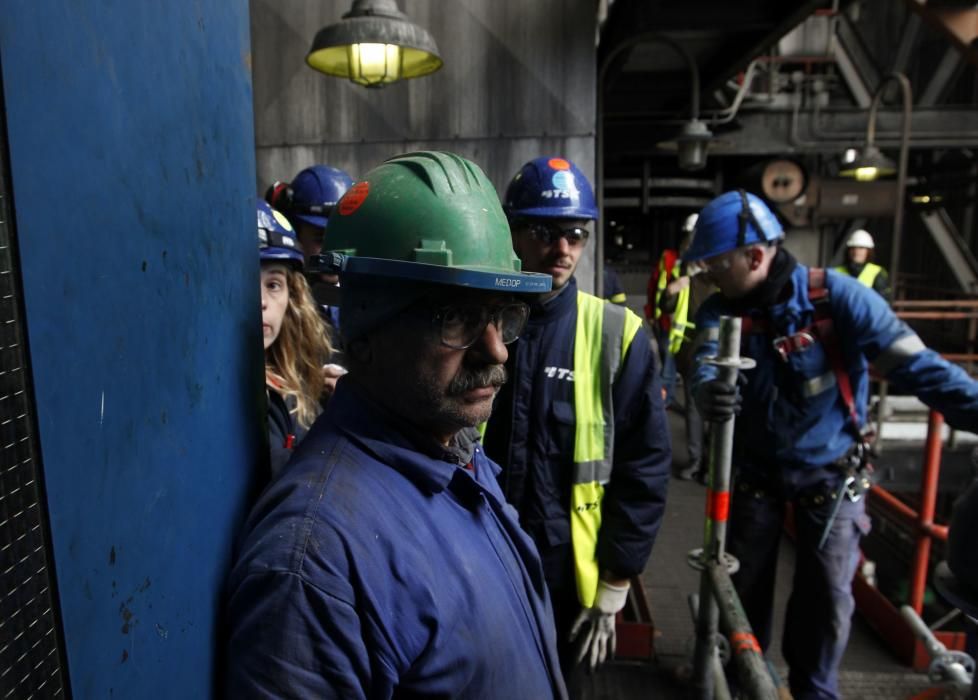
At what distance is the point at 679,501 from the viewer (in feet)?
19.1

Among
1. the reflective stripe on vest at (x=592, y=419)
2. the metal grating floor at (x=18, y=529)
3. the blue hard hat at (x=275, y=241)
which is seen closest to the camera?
the metal grating floor at (x=18, y=529)

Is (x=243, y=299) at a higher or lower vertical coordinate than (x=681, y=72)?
lower

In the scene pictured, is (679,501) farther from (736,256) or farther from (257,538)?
(257,538)

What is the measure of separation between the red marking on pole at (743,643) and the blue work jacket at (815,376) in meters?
1.03

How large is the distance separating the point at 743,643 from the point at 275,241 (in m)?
2.03

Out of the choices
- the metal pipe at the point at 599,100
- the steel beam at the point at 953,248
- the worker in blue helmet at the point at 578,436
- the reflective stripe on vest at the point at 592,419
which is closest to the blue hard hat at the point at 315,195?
the worker in blue helmet at the point at 578,436

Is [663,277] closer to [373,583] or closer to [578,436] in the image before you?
[578,436]

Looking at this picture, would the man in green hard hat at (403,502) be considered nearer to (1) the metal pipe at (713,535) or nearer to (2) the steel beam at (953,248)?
(1) the metal pipe at (713,535)

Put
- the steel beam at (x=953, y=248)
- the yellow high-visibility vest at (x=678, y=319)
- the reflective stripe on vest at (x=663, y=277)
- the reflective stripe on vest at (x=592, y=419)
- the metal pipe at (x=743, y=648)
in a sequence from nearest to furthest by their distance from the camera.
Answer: the metal pipe at (x=743, y=648), the reflective stripe on vest at (x=592, y=419), the yellow high-visibility vest at (x=678, y=319), the reflective stripe on vest at (x=663, y=277), the steel beam at (x=953, y=248)

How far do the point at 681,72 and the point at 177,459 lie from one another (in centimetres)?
797

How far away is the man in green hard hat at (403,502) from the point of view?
0.92 m

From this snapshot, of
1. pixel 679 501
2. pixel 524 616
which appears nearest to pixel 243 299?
pixel 524 616

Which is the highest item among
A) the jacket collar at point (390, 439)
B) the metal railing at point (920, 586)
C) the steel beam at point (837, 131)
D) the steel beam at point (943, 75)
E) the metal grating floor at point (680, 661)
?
the steel beam at point (943, 75)

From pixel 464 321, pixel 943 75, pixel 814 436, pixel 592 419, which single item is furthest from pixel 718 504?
pixel 943 75
